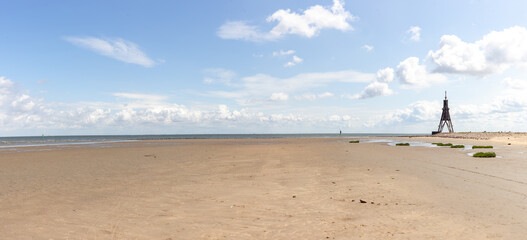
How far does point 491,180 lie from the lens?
12.0 meters

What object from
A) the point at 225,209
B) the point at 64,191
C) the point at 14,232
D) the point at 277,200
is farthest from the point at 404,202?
the point at 64,191

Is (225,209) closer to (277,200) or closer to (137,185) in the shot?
(277,200)

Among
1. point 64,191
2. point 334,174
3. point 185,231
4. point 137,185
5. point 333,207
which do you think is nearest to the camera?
point 185,231

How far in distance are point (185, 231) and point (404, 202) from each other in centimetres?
636

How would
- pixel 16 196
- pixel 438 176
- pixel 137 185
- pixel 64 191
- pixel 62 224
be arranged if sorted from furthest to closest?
pixel 438 176, pixel 137 185, pixel 64 191, pixel 16 196, pixel 62 224

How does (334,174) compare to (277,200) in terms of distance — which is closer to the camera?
(277,200)

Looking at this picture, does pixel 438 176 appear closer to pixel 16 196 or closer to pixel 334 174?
pixel 334 174

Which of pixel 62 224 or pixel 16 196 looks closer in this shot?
pixel 62 224

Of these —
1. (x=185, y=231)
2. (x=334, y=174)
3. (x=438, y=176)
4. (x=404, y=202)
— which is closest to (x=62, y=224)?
(x=185, y=231)

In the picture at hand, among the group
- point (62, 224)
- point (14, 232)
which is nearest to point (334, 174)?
point (62, 224)

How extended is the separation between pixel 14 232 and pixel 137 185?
5.63 m

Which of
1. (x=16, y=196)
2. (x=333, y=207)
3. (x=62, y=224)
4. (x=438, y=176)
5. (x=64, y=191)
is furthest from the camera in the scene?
(x=438, y=176)

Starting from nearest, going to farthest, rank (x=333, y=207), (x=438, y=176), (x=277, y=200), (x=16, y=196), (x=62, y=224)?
(x=62, y=224), (x=333, y=207), (x=277, y=200), (x=16, y=196), (x=438, y=176)

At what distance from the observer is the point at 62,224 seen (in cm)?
723
